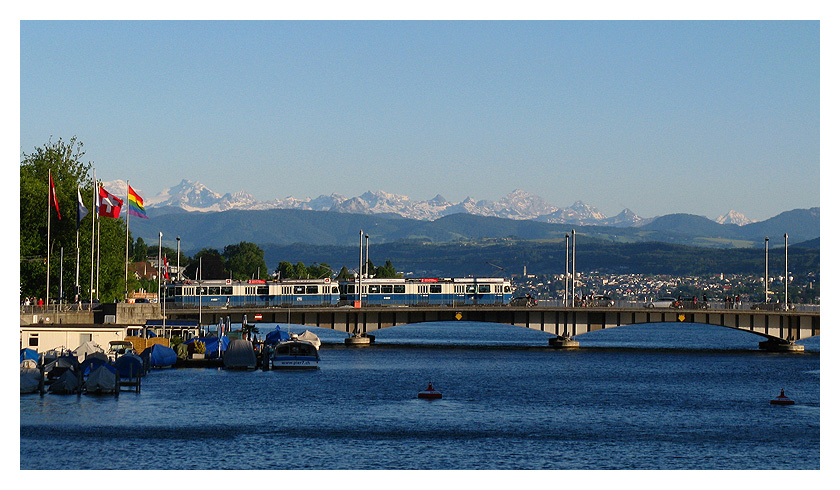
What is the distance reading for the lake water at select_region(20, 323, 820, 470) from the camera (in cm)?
5784

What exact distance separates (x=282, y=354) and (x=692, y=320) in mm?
51387

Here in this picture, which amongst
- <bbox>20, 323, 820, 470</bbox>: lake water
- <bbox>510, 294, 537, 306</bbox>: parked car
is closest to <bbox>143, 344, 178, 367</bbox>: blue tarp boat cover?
<bbox>20, 323, 820, 470</bbox>: lake water

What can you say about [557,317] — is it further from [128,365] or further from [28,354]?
[28,354]

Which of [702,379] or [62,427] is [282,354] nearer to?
[702,379]

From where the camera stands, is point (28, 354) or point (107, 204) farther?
point (107, 204)

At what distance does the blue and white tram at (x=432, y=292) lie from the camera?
15462 centimetres

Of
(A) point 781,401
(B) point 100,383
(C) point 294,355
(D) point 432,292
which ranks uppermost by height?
(D) point 432,292

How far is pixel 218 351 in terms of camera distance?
11162cm

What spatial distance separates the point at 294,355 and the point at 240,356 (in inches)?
288

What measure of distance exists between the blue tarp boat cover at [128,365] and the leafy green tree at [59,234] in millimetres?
29597

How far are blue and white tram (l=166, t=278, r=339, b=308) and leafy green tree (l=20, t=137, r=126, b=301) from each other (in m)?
18.5

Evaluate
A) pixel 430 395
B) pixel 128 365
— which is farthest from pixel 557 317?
pixel 128 365

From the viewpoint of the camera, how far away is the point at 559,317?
460ft

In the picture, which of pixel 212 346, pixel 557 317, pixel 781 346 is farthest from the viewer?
pixel 781 346
